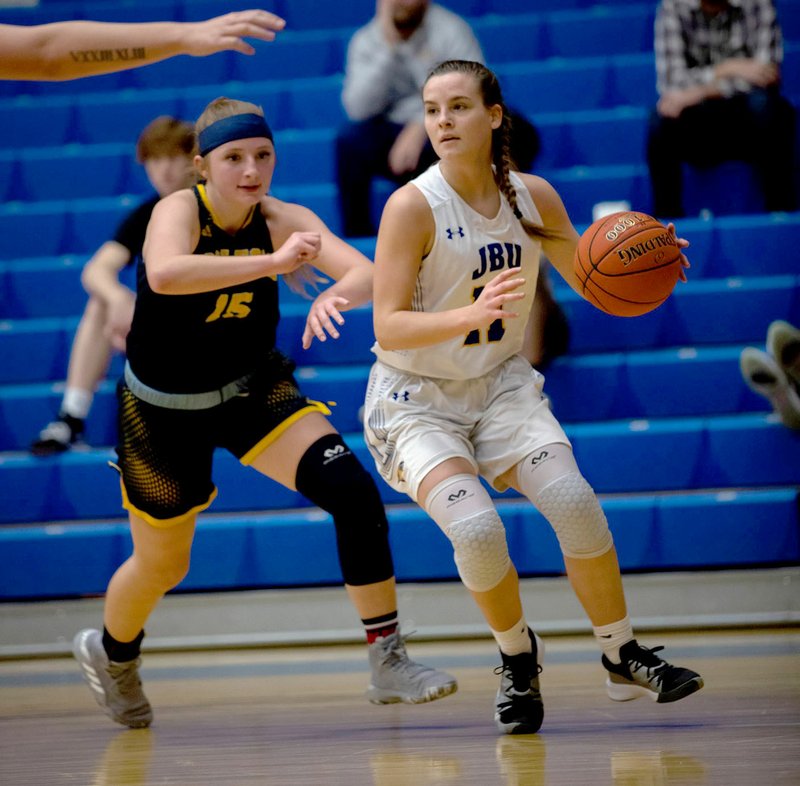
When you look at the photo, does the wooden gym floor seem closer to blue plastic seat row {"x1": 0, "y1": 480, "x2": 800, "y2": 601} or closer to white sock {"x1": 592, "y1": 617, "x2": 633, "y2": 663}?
white sock {"x1": 592, "y1": 617, "x2": 633, "y2": 663}

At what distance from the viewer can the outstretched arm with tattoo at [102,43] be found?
7.45 ft

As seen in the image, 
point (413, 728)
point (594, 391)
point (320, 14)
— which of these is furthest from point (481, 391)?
point (320, 14)

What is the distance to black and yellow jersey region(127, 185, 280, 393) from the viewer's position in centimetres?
333

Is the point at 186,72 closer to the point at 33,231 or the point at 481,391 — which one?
the point at 33,231

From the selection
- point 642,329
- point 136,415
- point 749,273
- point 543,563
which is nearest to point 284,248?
point 136,415

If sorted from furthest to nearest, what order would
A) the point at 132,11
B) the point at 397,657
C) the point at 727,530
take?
the point at 132,11
the point at 727,530
the point at 397,657

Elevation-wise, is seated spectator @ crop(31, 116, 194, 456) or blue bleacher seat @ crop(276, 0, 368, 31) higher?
blue bleacher seat @ crop(276, 0, 368, 31)

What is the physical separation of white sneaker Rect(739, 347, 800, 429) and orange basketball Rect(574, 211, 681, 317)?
6.38 ft

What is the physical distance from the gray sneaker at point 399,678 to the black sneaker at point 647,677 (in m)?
0.40

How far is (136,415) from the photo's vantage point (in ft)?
11.3

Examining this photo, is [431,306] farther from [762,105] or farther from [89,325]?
[762,105]

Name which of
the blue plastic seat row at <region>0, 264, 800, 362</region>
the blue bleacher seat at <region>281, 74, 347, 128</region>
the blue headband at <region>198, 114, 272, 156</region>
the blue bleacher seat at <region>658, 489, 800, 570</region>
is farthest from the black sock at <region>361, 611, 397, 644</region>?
the blue bleacher seat at <region>281, 74, 347, 128</region>

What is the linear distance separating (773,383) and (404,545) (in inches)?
63.4

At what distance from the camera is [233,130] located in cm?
326
